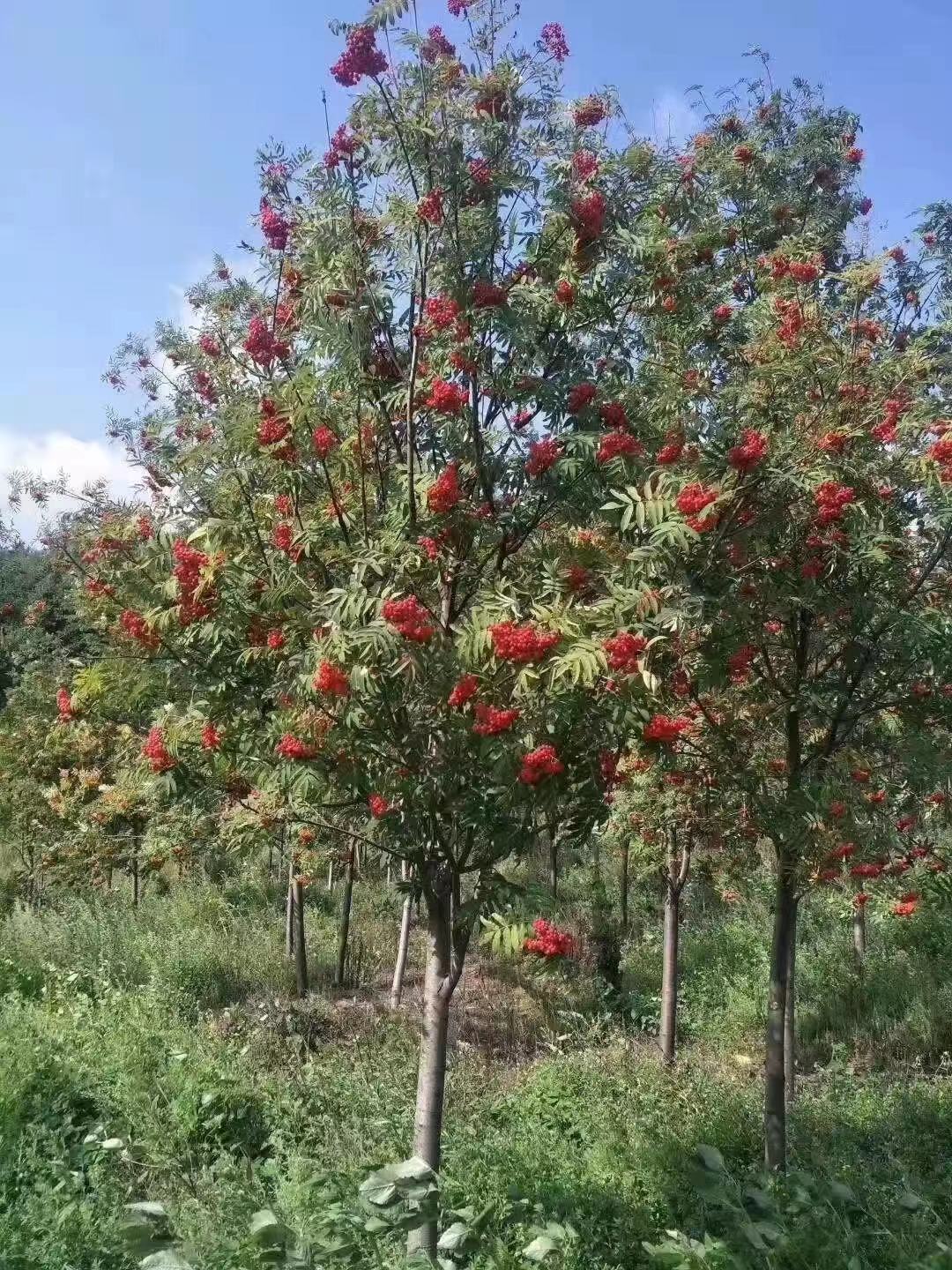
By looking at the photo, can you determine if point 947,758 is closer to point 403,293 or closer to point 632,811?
point 632,811

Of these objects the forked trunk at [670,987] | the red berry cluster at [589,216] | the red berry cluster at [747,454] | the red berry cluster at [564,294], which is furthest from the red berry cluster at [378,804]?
the forked trunk at [670,987]

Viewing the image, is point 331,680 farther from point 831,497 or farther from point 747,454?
point 831,497

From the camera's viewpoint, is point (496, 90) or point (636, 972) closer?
point (496, 90)

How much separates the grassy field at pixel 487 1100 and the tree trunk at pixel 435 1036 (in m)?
0.32

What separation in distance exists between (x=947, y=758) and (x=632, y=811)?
2.71 meters

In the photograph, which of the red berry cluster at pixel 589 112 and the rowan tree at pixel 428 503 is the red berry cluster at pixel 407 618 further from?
the red berry cluster at pixel 589 112

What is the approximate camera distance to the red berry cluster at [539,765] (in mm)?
3227

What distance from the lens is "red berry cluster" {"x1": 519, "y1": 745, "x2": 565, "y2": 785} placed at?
127 inches

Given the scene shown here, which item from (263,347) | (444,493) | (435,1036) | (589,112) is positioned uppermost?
(589,112)

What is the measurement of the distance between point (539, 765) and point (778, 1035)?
11.0 feet

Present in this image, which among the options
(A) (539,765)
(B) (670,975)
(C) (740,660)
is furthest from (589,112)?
(B) (670,975)

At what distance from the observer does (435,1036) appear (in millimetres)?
4156

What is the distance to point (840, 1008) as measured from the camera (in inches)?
352

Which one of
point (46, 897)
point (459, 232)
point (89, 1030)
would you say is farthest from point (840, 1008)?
→ point (46, 897)
